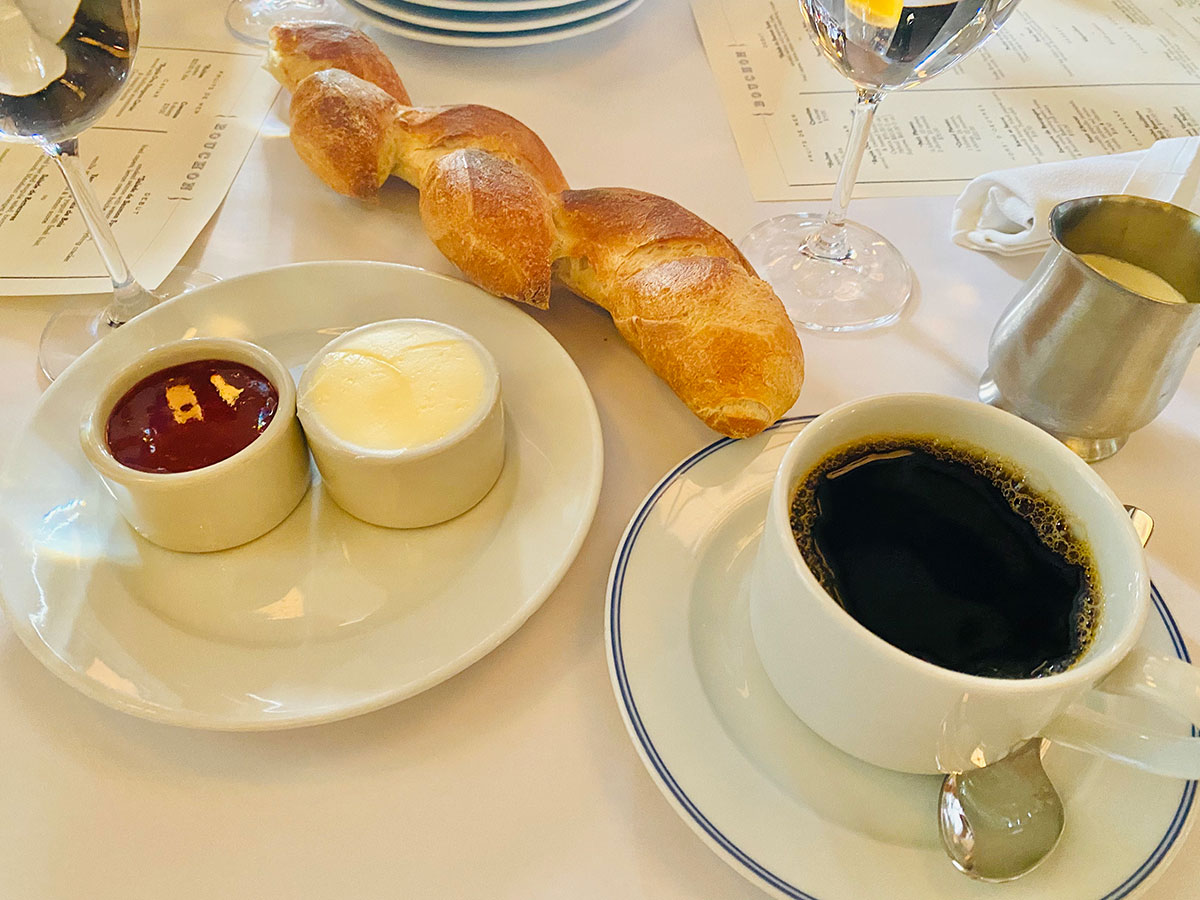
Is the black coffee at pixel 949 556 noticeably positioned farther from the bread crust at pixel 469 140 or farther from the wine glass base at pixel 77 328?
the wine glass base at pixel 77 328

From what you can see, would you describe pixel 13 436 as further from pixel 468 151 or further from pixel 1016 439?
pixel 1016 439

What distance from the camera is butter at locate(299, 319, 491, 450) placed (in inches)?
23.0

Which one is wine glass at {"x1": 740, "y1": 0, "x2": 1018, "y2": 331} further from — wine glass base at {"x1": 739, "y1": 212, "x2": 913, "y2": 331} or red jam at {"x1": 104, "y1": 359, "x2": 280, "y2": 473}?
red jam at {"x1": 104, "y1": 359, "x2": 280, "y2": 473}

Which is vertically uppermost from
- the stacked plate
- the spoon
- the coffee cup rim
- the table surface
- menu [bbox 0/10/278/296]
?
the stacked plate

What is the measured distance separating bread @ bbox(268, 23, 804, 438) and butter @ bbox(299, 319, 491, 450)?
111mm

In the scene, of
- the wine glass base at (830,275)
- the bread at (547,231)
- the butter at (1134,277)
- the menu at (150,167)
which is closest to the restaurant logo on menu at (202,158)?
the menu at (150,167)

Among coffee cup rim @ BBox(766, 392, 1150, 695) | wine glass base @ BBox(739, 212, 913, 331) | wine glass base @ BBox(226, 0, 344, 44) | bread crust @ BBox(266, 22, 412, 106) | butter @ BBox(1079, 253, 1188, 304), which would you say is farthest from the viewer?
wine glass base @ BBox(226, 0, 344, 44)

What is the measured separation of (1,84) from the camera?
0.58 meters

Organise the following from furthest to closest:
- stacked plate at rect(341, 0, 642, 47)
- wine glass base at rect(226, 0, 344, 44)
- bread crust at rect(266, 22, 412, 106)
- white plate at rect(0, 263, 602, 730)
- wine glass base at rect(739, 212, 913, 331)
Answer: wine glass base at rect(226, 0, 344, 44) → stacked plate at rect(341, 0, 642, 47) → bread crust at rect(266, 22, 412, 106) → wine glass base at rect(739, 212, 913, 331) → white plate at rect(0, 263, 602, 730)

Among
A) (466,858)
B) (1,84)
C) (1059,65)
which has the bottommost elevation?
(466,858)

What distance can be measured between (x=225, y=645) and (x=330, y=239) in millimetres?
465

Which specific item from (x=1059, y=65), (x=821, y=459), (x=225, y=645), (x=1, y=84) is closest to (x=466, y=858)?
(x=225, y=645)

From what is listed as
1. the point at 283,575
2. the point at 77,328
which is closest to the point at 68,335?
the point at 77,328

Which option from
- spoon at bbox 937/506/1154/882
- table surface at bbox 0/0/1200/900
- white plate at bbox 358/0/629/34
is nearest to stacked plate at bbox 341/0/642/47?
white plate at bbox 358/0/629/34
